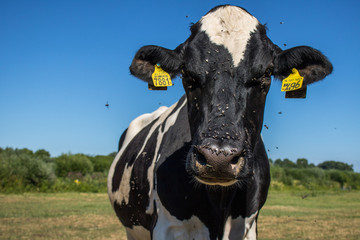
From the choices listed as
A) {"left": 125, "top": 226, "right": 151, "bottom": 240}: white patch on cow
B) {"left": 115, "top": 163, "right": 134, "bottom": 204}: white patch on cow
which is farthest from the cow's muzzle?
{"left": 115, "top": 163, "right": 134, "bottom": 204}: white patch on cow

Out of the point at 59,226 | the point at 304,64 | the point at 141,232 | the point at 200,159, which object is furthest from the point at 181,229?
the point at 59,226

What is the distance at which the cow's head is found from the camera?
260 cm

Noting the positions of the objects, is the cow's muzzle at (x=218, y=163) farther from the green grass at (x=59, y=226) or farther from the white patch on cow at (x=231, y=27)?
the green grass at (x=59, y=226)

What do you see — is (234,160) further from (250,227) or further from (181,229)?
(250,227)

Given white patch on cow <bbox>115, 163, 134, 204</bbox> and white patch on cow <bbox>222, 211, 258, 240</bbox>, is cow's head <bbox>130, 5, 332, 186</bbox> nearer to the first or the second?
white patch on cow <bbox>222, 211, 258, 240</bbox>

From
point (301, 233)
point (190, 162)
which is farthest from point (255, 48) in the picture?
point (301, 233)

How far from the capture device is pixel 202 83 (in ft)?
10.1

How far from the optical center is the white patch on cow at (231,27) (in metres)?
3.14

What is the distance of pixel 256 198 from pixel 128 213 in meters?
1.85

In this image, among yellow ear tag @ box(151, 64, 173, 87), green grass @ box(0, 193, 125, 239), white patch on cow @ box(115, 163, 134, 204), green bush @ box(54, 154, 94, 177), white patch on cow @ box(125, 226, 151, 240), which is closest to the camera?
yellow ear tag @ box(151, 64, 173, 87)

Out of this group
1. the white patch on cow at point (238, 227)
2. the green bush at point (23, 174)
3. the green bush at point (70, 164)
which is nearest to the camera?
the white patch on cow at point (238, 227)

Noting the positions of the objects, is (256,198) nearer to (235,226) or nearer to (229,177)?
A: (235,226)

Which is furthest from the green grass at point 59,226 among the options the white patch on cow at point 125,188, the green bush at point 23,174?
the green bush at point 23,174

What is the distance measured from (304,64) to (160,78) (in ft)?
4.51
